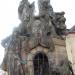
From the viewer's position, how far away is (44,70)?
20312mm

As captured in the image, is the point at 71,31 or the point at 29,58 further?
the point at 71,31

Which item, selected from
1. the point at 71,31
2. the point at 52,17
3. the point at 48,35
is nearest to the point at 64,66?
the point at 48,35

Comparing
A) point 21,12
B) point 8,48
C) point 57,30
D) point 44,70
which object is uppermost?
point 21,12

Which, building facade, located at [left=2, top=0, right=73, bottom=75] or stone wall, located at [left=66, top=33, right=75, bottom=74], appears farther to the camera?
stone wall, located at [left=66, top=33, right=75, bottom=74]

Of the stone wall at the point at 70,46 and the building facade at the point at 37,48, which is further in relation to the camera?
the stone wall at the point at 70,46

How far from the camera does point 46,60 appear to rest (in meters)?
20.5

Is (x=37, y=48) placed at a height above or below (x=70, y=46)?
below

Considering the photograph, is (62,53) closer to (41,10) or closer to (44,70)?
(44,70)

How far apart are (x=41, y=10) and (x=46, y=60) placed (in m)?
4.33

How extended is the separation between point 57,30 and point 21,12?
321 centimetres

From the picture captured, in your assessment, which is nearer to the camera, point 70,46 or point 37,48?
point 37,48

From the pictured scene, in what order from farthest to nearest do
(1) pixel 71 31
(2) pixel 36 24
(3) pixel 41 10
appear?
(1) pixel 71 31 < (3) pixel 41 10 < (2) pixel 36 24

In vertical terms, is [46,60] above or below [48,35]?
below

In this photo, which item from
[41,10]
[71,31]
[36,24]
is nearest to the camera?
[36,24]
